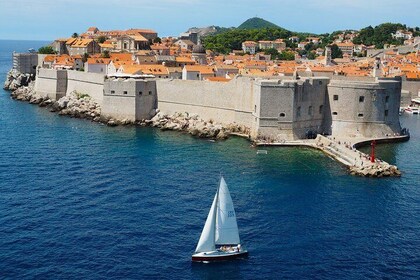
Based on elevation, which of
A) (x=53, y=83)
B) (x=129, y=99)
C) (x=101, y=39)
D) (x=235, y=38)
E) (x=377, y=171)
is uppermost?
(x=235, y=38)

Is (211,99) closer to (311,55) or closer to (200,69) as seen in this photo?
(200,69)

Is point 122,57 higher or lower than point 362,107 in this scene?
higher

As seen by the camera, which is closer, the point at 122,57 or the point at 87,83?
the point at 87,83

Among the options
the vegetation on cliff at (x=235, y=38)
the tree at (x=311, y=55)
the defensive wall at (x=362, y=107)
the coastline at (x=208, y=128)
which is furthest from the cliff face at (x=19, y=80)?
the tree at (x=311, y=55)

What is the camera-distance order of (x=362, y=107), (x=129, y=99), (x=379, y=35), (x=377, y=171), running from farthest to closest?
(x=379, y=35) < (x=129, y=99) < (x=362, y=107) < (x=377, y=171)

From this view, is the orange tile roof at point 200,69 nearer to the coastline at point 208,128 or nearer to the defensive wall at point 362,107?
the coastline at point 208,128

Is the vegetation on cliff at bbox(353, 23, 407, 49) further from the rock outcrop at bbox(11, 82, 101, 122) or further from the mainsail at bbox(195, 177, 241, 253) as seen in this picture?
the mainsail at bbox(195, 177, 241, 253)

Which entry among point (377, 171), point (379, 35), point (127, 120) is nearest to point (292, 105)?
point (377, 171)

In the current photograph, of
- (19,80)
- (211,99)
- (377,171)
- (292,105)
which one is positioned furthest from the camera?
(19,80)
